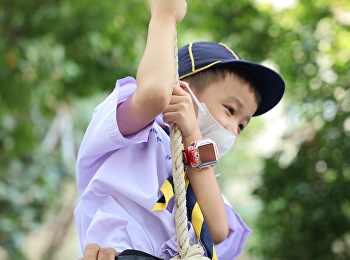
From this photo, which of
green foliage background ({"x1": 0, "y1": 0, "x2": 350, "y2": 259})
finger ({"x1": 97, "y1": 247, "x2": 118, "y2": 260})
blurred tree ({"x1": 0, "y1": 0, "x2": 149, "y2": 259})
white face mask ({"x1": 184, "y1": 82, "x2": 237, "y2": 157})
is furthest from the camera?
blurred tree ({"x1": 0, "y1": 0, "x2": 149, "y2": 259})

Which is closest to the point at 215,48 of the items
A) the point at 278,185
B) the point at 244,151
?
the point at 278,185

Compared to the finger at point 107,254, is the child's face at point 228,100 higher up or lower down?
higher up

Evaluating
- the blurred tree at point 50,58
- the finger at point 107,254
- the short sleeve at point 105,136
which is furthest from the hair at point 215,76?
the blurred tree at point 50,58

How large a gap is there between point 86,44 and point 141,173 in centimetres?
298

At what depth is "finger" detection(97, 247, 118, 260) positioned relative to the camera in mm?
963

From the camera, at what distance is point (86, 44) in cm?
391

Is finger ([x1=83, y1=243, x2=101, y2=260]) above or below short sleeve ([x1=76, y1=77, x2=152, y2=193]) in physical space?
below

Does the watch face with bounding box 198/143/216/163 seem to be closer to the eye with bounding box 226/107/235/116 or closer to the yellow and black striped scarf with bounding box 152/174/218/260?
the yellow and black striped scarf with bounding box 152/174/218/260

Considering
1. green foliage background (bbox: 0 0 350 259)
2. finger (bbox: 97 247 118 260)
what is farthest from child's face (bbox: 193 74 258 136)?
green foliage background (bbox: 0 0 350 259)

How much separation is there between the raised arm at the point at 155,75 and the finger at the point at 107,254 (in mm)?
212

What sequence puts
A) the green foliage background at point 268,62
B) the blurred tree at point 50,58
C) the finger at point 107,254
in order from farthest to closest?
the blurred tree at point 50,58 → the green foliage background at point 268,62 → the finger at point 107,254

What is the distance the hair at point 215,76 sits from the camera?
1239 millimetres

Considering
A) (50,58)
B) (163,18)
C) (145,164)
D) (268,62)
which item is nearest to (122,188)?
(145,164)

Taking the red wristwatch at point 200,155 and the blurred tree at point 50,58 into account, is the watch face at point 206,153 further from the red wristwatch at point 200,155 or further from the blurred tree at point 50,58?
the blurred tree at point 50,58
